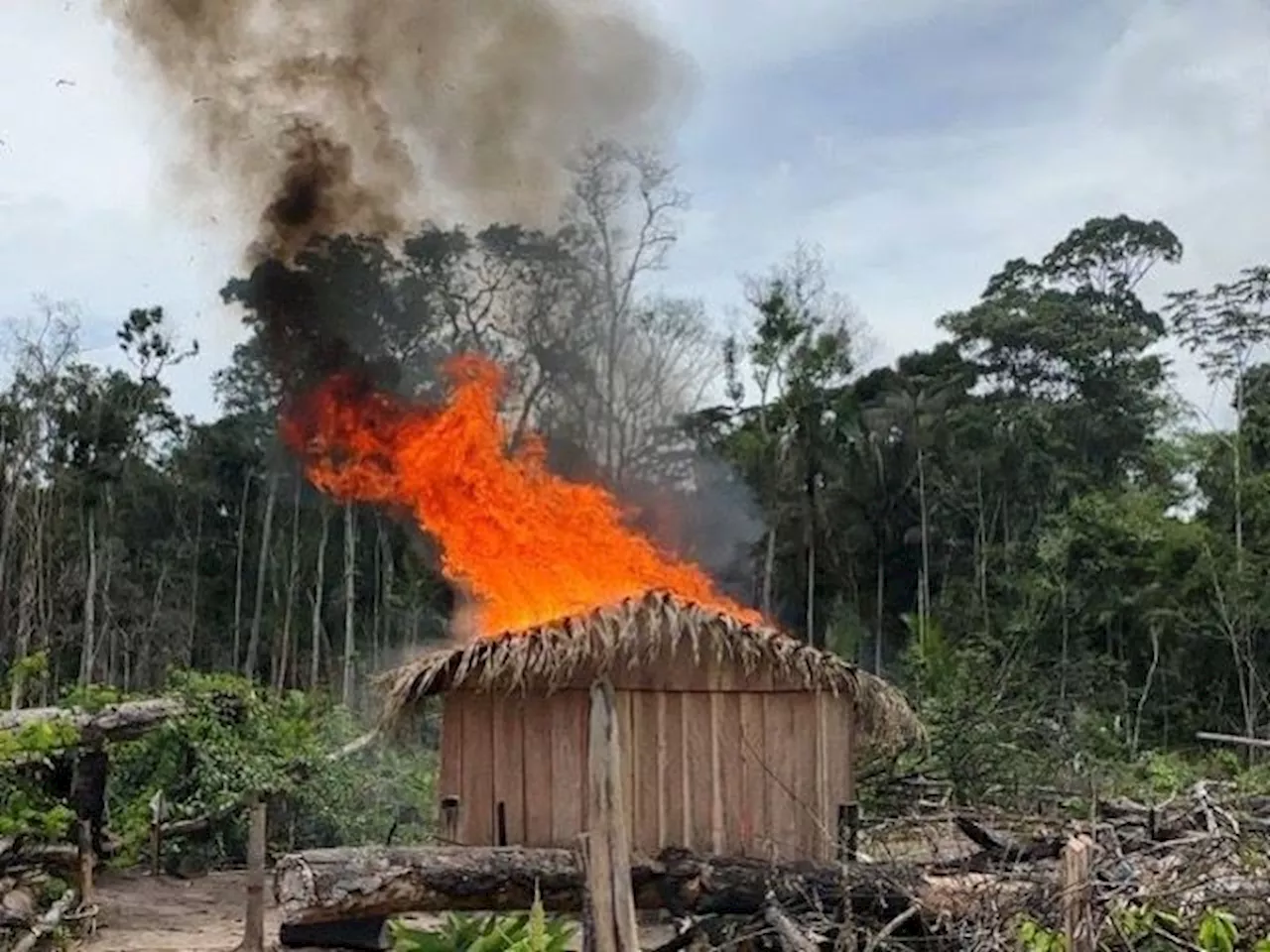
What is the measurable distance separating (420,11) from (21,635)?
Result: 68.7ft

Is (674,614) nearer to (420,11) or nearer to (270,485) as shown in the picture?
(420,11)

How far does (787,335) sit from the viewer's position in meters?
31.4

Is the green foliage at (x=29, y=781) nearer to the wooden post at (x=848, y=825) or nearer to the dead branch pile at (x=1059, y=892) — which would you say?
the dead branch pile at (x=1059, y=892)

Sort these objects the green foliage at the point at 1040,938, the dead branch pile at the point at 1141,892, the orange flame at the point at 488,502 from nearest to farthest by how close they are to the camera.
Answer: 1. the green foliage at the point at 1040,938
2. the dead branch pile at the point at 1141,892
3. the orange flame at the point at 488,502

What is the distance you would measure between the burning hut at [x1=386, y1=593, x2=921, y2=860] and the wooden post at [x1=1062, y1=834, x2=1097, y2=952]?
492 cm

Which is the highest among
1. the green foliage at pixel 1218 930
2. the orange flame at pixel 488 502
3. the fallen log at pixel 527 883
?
the orange flame at pixel 488 502

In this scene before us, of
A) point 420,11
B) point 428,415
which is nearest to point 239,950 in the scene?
point 428,415

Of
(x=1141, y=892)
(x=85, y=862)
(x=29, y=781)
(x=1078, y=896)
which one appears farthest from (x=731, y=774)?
(x=29, y=781)

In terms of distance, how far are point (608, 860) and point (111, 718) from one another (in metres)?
8.94

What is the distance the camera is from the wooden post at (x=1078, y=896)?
4.61m

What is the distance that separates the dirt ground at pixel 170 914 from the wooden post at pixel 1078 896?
8.30 m

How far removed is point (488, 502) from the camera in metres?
12.3

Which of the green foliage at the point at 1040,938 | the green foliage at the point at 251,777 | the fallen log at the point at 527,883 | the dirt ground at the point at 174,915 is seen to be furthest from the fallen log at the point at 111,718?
the green foliage at the point at 1040,938

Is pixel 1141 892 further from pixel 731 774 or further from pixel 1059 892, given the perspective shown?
pixel 731 774
